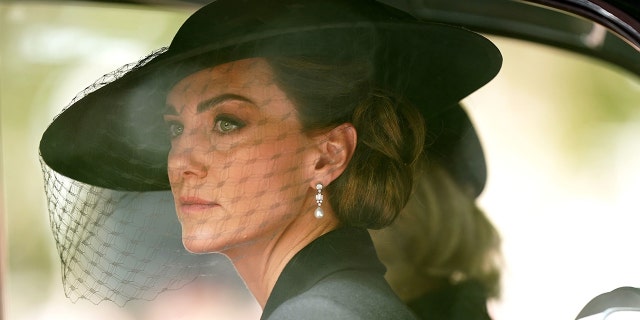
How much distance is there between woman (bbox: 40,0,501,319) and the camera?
1.12 metres

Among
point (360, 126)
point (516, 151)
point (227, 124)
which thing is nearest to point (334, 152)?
point (360, 126)

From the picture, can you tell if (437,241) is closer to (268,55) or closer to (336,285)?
(336,285)

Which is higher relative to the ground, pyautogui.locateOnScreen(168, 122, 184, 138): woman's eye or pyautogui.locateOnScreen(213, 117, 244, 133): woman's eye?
pyautogui.locateOnScreen(213, 117, 244, 133): woman's eye

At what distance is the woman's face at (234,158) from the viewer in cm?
111

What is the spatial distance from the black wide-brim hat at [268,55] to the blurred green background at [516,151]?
0.03 metres

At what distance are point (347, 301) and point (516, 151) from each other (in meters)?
0.37

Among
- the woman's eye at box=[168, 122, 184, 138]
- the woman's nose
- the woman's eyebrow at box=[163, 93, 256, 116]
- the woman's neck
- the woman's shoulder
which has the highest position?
the woman's eyebrow at box=[163, 93, 256, 116]

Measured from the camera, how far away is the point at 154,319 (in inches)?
43.5

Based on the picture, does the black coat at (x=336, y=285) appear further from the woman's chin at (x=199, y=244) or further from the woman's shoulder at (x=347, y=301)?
the woman's chin at (x=199, y=244)

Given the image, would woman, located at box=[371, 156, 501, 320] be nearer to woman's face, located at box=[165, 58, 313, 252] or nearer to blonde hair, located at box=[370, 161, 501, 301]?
blonde hair, located at box=[370, 161, 501, 301]

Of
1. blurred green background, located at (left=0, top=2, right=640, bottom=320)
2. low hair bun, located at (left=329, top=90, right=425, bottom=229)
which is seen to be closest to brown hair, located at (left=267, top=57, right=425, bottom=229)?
low hair bun, located at (left=329, top=90, right=425, bottom=229)

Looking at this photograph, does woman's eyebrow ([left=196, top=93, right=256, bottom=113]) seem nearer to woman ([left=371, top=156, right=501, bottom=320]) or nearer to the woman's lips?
the woman's lips

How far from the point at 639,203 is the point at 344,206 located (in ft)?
1.68

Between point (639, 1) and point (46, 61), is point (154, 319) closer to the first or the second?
point (46, 61)
